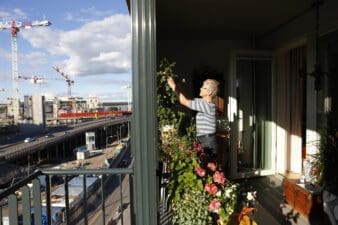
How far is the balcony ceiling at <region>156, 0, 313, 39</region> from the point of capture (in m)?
3.42

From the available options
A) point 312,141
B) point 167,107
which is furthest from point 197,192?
point 312,141

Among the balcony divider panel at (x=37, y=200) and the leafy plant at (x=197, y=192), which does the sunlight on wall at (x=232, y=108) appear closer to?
the leafy plant at (x=197, y=192)

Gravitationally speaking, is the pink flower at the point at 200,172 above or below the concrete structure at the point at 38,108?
below

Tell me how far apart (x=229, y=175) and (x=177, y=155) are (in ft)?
9.51

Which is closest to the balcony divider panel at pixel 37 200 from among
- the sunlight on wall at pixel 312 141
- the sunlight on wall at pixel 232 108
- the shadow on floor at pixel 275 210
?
the shadow on floor at pixel 275 210

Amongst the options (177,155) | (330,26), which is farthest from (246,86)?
(177,155)

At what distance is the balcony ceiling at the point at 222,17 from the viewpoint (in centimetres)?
342

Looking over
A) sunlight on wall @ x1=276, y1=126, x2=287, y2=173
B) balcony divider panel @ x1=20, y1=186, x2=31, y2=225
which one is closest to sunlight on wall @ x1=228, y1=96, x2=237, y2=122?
sunlight on wall @ x1=276, y1=126, x2=287, y2=173

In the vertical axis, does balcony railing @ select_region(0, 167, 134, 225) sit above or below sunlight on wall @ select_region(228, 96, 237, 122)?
below

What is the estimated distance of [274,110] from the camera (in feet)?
16.0

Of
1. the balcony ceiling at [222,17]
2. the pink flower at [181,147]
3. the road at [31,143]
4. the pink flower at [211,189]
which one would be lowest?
the road at [31,143]

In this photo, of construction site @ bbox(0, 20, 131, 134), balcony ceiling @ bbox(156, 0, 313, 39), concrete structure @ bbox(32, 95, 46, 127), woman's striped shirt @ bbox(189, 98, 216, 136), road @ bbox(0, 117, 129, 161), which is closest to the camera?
woman's striped shirt @ bbox(189, 98, 216, 136)

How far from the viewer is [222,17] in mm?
3959

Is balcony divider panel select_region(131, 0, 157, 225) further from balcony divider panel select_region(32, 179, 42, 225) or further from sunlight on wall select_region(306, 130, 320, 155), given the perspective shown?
sunlight on wall select_region(306, 130, 320, 155)
